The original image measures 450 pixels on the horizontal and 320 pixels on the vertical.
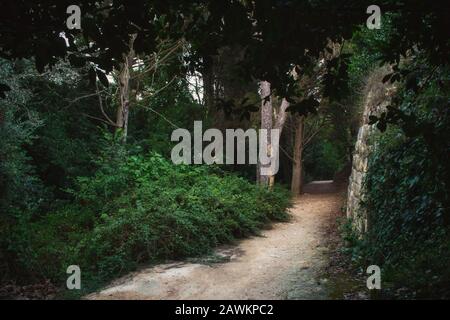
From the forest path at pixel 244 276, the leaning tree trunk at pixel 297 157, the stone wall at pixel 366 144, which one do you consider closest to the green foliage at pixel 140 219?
the forest path at pixel 244 276

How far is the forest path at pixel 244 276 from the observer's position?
19.1 feet

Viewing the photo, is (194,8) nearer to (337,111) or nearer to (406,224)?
(406,224)

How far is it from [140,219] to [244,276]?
103 inches

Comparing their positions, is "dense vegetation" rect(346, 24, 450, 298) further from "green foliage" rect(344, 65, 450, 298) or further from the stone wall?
the stone wall

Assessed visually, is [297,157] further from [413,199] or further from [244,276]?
[413,199]

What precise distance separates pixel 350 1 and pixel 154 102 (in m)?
14.5

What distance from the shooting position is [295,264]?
7555 mm

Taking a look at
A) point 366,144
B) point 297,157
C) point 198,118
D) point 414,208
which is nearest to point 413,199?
point 414,208

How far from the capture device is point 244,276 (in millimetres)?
6707

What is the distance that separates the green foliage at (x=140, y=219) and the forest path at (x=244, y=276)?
0.50 metres

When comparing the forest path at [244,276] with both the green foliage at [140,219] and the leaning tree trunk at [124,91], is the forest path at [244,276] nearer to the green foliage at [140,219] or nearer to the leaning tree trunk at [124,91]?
the green foliage at [140,219]

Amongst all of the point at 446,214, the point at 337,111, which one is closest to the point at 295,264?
the point at 446,214

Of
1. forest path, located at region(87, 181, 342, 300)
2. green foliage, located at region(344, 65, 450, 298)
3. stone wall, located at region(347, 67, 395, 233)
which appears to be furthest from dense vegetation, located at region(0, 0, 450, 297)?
stone wall, located at region(347, 67, 395, 233)
